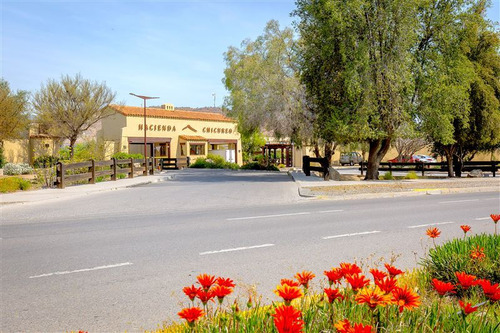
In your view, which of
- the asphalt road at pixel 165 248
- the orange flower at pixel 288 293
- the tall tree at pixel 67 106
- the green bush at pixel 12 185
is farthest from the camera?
the tall tree at pixel 67 106

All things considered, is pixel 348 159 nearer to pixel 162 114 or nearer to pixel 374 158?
pixel 162 114

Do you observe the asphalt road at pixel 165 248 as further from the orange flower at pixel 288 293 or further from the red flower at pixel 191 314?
the orange flower at pixel 288 293

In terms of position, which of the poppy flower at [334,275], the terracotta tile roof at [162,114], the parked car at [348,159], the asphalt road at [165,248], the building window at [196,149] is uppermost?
the terracotta tile roof at [162,114]

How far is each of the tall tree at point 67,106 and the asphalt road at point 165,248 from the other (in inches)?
1257

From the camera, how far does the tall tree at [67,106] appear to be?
42.8m

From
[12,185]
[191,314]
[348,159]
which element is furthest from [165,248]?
[348,159]

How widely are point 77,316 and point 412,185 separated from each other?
690 inches

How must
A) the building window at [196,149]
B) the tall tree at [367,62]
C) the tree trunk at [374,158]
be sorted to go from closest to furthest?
the tall tree at [367,62] < the tree trunk at [374,158] < the building window at [196,149]

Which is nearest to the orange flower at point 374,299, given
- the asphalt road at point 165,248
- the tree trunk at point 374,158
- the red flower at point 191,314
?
the red flower at point 191,314

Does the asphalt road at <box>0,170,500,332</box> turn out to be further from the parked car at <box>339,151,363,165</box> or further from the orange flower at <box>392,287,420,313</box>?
the parked car at <box>339,151,363,165</box>

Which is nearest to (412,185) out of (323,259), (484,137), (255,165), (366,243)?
(484,137)

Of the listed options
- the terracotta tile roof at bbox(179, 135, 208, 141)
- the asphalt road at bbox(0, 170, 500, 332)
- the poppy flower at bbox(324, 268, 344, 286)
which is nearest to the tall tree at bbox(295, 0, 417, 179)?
the asphalt road at bbox(0, 170, 500, 332)

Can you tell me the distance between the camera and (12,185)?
732 inches

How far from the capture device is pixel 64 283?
5.44 metres
